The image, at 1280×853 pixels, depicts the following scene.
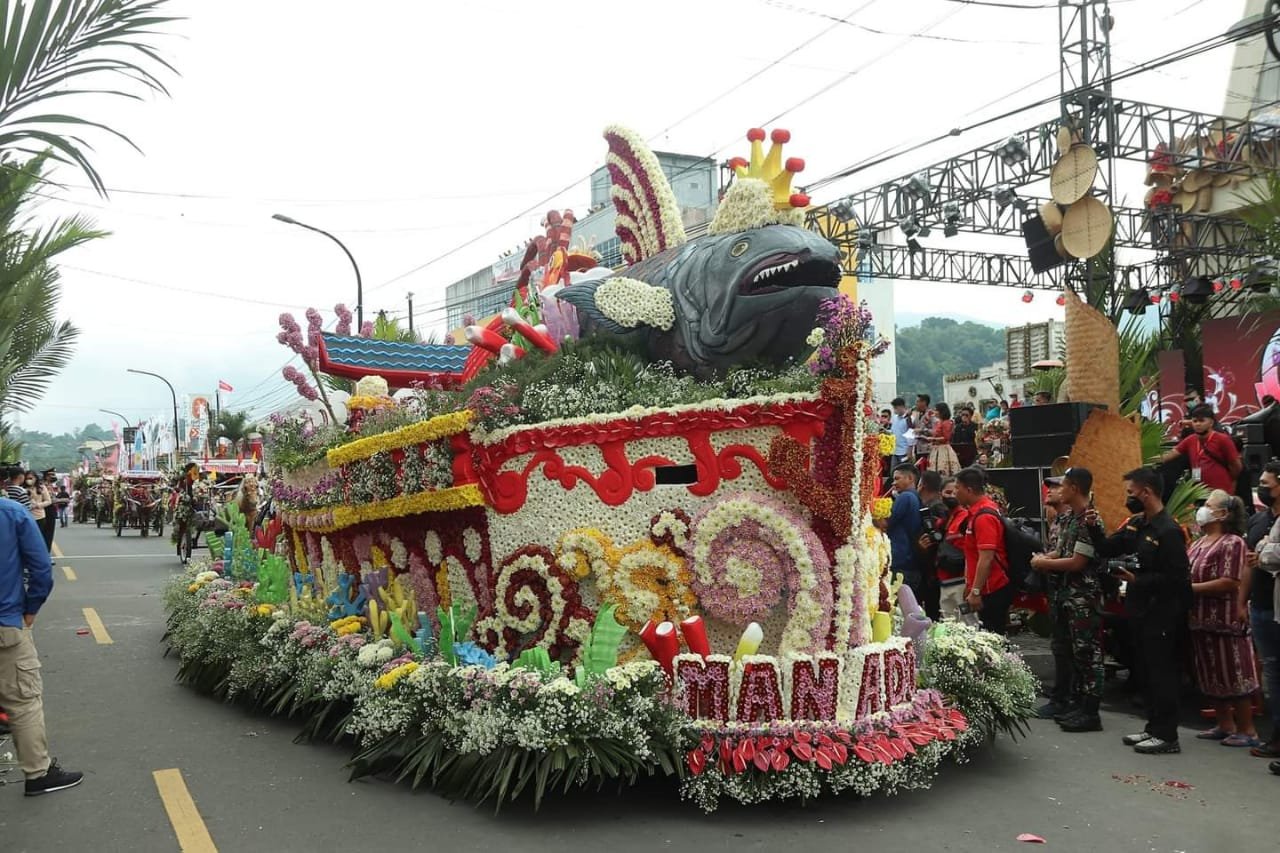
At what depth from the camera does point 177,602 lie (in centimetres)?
1062

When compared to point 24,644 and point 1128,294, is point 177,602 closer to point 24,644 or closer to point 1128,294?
point 24,644

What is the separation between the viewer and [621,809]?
534 centimetres

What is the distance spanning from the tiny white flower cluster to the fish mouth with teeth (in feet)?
2.09

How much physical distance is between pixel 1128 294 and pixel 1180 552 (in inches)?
562

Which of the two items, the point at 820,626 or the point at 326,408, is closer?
the point at 820,626

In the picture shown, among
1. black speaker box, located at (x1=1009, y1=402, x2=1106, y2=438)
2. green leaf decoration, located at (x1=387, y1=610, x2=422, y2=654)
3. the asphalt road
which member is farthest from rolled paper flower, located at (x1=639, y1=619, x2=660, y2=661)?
black speaker box, located at (x1=1009, y1=402, x2=1106, y2=438)

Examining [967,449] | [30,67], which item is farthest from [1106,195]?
[30,67]

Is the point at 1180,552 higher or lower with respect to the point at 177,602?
higher

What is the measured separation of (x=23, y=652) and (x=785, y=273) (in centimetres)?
516

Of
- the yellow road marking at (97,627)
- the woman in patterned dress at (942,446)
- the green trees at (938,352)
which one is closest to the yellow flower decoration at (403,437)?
the yellow road marking at (97,627)

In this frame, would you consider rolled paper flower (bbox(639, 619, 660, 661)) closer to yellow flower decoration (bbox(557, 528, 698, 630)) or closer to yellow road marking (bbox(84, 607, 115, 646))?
yellow flower decoration (bbox(557, 528, 698, 630))

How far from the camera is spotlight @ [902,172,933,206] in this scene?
1736 centimetres

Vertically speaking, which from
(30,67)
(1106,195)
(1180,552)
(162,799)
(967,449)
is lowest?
(162,799)

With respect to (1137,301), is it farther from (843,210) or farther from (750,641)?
(750,641)
